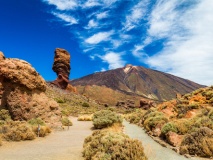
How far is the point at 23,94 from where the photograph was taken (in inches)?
665

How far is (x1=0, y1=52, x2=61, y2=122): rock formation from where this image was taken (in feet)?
54.2

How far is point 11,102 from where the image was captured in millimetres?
16469

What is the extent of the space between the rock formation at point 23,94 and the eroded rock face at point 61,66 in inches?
1912

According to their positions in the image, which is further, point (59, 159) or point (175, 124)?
point (175, 124)

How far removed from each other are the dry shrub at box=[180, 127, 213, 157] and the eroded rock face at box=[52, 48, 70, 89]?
58645mm

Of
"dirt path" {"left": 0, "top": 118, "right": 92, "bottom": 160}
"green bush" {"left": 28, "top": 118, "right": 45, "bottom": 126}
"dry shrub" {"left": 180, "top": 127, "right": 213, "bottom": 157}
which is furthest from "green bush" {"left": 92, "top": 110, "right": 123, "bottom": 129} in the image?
"dry shrub" {"left": 180, "top": 127, "right": 213, "bottom": 157}

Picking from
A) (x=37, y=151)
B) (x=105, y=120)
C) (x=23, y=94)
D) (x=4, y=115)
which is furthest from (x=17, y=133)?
(x=105, y=120)

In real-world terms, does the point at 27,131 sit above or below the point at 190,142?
above

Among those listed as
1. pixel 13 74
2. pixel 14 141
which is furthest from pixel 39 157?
pixel 13 74

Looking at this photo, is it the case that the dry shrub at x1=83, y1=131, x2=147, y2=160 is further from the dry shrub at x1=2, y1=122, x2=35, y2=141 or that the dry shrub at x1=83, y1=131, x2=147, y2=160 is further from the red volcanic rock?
the dry shrub at x1=2, y1=122, x2=35, y2=141

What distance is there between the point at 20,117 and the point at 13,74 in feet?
10.8

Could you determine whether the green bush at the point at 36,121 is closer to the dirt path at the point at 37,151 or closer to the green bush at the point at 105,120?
the dirt path at the point at 37,151

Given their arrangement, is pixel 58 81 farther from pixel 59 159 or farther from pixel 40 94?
pixel 59 159

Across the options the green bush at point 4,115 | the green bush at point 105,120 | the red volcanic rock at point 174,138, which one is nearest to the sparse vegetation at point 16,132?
the green bush at point 4,115
